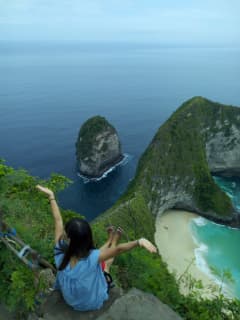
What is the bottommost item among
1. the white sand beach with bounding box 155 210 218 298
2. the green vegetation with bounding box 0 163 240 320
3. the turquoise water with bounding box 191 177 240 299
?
the turquoise water with bounding box 191 177 240 299

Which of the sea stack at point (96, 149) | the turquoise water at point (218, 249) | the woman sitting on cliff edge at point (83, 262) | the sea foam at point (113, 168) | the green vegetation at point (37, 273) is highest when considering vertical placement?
the woman sitting on cliff edge at point (83, 262)

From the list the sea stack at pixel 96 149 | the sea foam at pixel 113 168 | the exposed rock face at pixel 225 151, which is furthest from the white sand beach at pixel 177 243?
the sea stack at pixel 96 149

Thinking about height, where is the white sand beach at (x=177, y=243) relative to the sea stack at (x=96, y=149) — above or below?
below

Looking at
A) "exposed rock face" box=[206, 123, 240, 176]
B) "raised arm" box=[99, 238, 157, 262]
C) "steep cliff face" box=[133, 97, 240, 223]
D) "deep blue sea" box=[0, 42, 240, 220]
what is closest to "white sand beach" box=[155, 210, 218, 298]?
"steep cliff face" box=[133, 97, 240, 223]

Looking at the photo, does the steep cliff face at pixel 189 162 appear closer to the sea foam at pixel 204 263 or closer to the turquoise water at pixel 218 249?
the turquoise water at pixel 218 249

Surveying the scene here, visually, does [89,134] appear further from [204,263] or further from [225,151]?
[204,263]

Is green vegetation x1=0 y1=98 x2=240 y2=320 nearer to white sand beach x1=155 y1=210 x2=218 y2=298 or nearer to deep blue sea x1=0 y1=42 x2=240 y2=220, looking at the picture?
white sand beach x1=155 y1=210 x2=218 y2=298

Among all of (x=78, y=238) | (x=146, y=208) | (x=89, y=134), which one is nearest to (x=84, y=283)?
(x=78, y=238)
